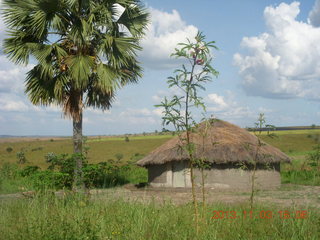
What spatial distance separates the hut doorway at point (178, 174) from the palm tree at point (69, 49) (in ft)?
14.1

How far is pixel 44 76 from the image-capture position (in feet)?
42.6

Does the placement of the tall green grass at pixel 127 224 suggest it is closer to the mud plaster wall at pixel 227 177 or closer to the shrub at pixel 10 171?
the mud plaster wall at pixel 227 177

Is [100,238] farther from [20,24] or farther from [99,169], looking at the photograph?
[20,24]

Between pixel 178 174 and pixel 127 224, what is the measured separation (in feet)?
36.8

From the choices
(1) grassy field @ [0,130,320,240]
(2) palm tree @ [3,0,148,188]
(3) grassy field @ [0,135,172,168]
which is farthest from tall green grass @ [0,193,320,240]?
(3) grassy field @ [0,135,172,168]

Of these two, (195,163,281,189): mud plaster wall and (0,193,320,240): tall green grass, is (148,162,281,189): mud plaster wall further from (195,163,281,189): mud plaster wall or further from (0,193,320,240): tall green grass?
(0,193,320,240): tall green grass

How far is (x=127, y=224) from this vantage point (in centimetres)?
534

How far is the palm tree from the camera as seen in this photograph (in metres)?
13.1

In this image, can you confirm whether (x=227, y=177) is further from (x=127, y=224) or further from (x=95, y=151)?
(x=95, y=151)

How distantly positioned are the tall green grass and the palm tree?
6882 millimetres

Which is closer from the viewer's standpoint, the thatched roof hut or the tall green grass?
the tall green grass

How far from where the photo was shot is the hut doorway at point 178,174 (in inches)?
643
